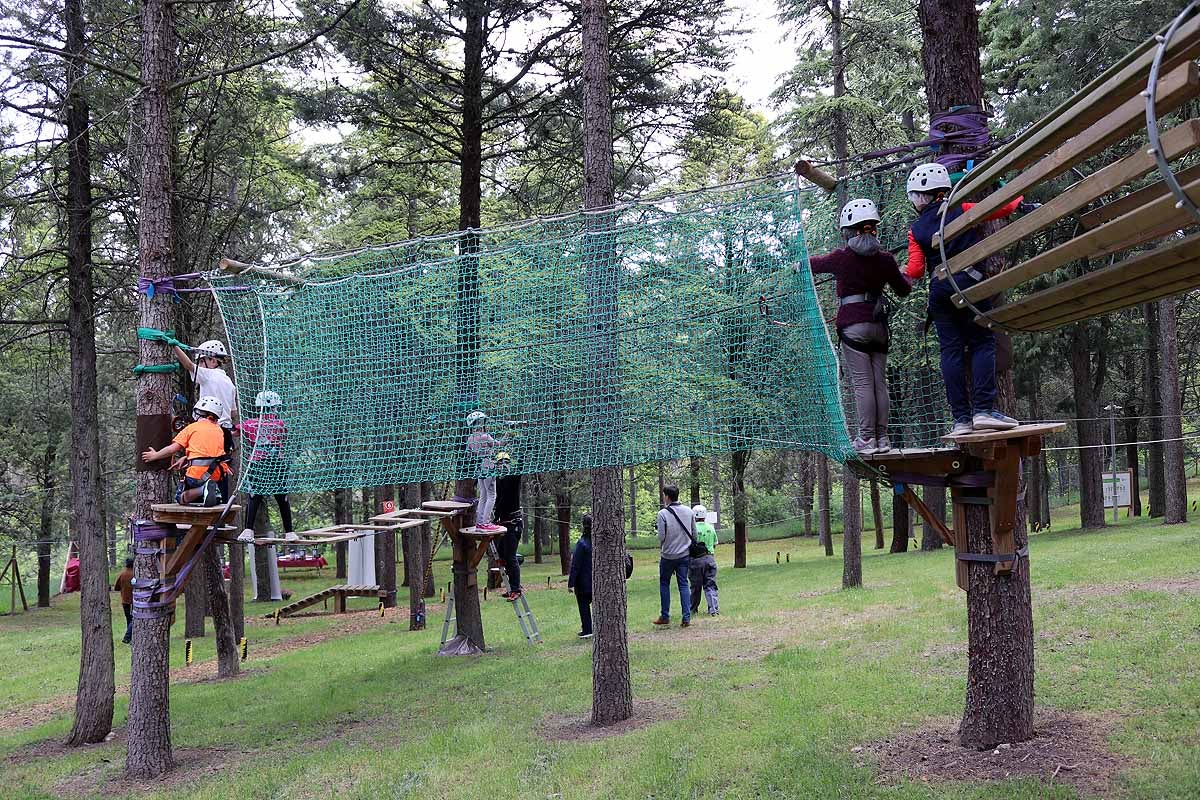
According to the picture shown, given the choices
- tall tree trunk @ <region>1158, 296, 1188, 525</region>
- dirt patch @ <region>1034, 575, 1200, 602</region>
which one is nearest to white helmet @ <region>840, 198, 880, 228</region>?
dirt patch @ <region>1034, 575, 1200, 602</region>

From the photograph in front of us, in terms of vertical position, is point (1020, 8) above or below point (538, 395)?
above

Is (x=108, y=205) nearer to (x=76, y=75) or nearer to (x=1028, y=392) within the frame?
(x=76, y=75)

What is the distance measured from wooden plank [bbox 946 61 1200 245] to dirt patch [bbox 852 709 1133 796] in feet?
9.86

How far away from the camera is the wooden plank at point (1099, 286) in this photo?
128 inches

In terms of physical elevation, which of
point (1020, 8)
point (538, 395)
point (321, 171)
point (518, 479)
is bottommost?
point (518, 479)

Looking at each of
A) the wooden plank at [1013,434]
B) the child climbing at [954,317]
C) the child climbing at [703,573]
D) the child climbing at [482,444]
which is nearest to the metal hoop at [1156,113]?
the wooden plank at [1013,434]

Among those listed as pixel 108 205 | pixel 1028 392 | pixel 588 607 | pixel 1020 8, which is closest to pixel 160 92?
pixel 108 205

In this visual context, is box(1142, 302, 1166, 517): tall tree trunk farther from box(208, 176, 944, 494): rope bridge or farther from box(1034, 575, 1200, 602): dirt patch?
box(208, 176, 944, 494): rope bridge

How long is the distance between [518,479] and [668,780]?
4.40 metres

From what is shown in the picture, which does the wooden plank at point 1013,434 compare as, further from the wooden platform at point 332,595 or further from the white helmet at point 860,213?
the wooden platform at point 332,595

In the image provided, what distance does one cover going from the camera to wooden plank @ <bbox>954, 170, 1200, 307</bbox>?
2898 mm

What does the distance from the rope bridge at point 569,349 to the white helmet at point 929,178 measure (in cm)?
68

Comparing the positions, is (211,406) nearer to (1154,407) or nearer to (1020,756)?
(1020,756)

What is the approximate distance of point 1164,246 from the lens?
10.7ft
